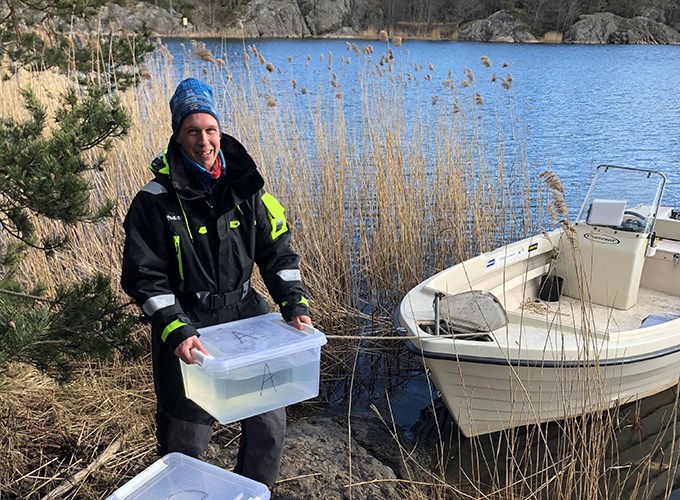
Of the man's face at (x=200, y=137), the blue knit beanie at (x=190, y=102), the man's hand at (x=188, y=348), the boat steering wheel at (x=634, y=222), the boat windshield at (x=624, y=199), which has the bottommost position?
the boat steering wheel at (x=634, y=222)

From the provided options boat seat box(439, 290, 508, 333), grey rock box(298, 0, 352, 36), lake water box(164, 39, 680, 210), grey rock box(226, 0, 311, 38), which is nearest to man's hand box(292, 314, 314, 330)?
boat seat box(439, 290, 508, 333)

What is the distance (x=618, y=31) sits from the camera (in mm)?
36625

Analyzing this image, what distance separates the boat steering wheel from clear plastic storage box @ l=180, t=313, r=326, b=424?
297 cm

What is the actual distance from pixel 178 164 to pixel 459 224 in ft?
10.1

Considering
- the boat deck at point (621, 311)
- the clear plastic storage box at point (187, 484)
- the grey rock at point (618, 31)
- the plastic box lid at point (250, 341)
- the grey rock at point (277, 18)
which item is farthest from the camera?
the grey rock at point (277, 18)

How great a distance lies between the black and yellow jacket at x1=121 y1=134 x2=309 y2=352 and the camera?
1.82 m

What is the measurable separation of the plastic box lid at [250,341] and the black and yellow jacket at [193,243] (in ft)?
0.20

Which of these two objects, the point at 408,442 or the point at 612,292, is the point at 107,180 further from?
the point at 612,292

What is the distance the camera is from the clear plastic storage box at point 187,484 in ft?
5.16

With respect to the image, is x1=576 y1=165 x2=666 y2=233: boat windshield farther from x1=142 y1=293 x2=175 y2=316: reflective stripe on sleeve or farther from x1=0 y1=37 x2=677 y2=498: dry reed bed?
x1=142 y1=293 x2=175 y2=316: reflective stripe on sleeve

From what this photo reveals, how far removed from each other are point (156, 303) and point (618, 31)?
40644 mm

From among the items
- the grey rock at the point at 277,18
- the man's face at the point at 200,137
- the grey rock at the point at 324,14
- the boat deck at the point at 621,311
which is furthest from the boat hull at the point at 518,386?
the grey rock at the point at 324,14

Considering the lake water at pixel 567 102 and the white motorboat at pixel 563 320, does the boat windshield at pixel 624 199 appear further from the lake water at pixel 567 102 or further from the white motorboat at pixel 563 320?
the lake water at pixel 567 102

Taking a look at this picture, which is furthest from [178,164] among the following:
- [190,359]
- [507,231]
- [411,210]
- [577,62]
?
[577,62]
